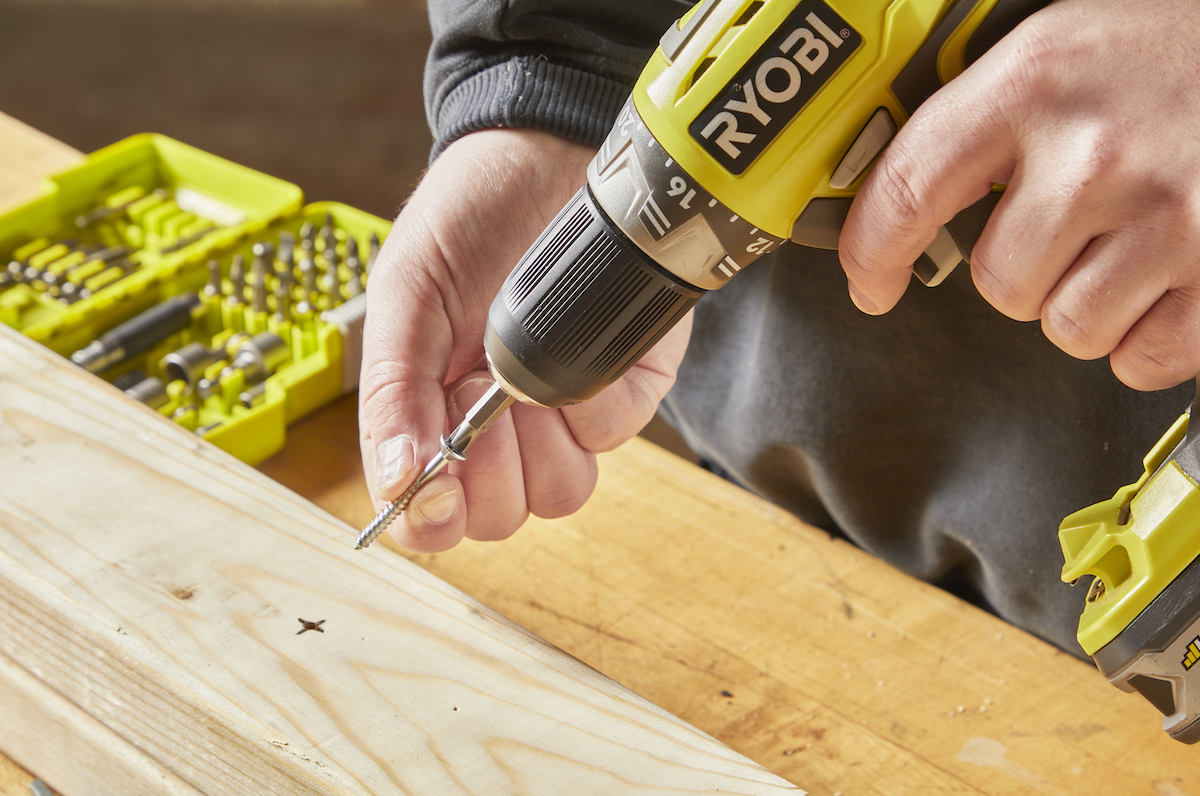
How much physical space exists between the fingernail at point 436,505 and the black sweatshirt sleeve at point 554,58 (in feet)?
0.98

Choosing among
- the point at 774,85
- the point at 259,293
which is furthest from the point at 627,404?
the point at 259,293

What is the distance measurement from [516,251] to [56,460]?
0.36 meters

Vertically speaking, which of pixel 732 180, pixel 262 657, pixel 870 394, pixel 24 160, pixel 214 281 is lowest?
pixel 24 160

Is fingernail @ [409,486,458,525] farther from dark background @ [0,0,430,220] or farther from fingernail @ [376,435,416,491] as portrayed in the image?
dark background @ [0,0,430,220]

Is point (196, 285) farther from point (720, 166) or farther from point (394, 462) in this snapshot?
point (720, 166)

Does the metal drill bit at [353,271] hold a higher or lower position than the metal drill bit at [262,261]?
higher

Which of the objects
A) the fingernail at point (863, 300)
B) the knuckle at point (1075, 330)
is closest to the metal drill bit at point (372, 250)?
the fingernail at point (863, 300)

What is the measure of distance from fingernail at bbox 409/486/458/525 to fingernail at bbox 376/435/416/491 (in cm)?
2

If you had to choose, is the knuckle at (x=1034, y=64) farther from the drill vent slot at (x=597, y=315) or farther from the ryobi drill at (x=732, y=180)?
the drill vent slot at (x=597, y=315)

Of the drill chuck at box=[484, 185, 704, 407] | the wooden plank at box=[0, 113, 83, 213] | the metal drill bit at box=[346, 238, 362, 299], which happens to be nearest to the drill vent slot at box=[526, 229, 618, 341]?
the drill chuck at box=[484, 185, 704, 407]

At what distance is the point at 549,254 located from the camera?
1.89 feet

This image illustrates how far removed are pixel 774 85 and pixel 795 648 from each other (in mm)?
413

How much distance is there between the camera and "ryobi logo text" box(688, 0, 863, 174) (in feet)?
1.63

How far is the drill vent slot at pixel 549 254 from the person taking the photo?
0.57m
